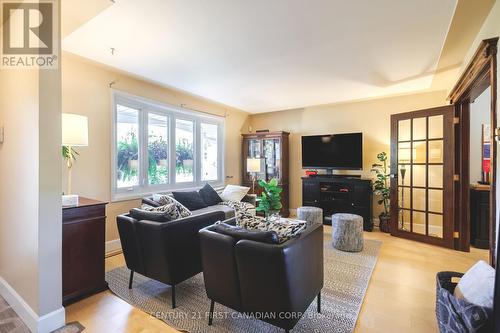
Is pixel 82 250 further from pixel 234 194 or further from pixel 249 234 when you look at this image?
pixel 234 194

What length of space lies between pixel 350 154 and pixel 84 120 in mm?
4316

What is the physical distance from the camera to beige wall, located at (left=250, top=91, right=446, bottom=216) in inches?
179

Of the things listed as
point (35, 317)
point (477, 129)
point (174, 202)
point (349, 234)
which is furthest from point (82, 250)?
point (477, 129)

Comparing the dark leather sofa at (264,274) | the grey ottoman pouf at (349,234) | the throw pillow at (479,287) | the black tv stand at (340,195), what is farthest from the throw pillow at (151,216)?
the black tv stand at (340,195)

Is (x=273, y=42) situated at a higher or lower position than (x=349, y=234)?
higher

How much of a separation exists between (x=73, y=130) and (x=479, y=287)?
332cm

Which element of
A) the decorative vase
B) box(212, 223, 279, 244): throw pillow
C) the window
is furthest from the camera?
the decorative vase

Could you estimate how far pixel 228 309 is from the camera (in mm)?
2084

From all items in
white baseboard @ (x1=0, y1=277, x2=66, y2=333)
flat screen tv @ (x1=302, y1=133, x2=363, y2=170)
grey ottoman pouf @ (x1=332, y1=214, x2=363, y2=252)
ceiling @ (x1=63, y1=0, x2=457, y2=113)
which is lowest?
white baseboard @ (x1=0, y1=277, x2=66, y2=333)

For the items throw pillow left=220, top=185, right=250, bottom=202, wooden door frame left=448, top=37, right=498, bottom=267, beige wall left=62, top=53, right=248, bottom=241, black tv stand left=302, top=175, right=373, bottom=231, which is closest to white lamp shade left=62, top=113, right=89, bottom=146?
beige wall left=62, top=53, right=248, bottom=241

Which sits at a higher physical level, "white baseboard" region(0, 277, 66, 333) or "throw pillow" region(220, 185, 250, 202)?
"throw pillow" region(220, 185, 250, 202)

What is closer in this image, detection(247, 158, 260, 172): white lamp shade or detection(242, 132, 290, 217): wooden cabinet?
detection(247, 158, 260, 172): white lamp shade

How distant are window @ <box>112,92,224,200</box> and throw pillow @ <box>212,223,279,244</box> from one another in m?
2.39

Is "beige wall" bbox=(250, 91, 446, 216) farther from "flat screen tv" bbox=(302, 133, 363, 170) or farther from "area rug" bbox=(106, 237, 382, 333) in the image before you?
"area rug" bbox=(106, 237, 382, 333)
